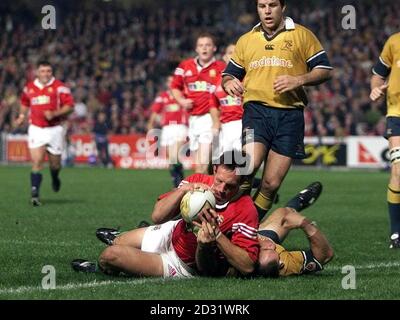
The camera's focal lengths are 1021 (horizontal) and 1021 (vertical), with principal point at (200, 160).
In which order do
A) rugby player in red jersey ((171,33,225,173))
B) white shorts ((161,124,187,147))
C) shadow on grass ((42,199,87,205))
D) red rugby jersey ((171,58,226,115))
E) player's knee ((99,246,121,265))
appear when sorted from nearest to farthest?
player's knee ((99,246,121,265))
rugby player in red jersey ((171,33,225,173))
red rugby jersey ((171,58,226,115))
shadow on grass ((42,199,87,205))
white shorts ((161,124,187,147))

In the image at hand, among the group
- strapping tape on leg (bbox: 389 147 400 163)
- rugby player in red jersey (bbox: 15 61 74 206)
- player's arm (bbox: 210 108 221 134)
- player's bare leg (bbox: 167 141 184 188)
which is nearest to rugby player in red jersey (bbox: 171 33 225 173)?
player's arm (bbox: 210 108 221 134)

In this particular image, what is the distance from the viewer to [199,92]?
17.8 meters

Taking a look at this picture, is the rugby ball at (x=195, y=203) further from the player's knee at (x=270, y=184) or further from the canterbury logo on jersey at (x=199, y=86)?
the canterbury logo on jersey at (x=199, y=86)

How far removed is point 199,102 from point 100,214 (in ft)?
10.6

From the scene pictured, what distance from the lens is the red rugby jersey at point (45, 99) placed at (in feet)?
61.3

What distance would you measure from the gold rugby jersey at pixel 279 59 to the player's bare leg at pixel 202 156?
21.0 feet

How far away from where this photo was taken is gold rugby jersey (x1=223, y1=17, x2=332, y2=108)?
10602 mm

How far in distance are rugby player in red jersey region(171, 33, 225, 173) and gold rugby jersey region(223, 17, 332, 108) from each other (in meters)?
6.24

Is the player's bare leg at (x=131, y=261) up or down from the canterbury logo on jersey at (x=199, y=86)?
down

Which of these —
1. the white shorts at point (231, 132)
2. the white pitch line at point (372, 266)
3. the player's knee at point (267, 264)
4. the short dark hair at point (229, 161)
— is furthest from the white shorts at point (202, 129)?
the player's knee at point (267, 264)

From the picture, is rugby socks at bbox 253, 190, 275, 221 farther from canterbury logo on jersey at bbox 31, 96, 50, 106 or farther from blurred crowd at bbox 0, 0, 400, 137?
blurred crowd at bbox 0, 0, 400, 137

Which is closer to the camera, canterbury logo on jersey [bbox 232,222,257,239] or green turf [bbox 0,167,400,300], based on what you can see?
green turf [bbox 0,167,400,300]

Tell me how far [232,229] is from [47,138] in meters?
10.5
